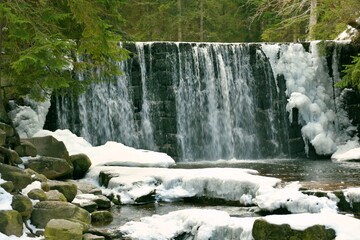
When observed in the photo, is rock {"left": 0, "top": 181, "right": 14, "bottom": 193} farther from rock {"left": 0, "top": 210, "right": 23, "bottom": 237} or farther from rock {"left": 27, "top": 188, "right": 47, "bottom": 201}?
rock {"left": 0, "top": 210, "right": 23, "bottom": 237}

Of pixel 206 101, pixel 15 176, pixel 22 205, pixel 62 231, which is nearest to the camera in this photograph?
pixel 62 231

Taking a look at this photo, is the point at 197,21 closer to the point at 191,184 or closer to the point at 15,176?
Result: the point at 191,184

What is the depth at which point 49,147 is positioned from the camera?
13.3 metres

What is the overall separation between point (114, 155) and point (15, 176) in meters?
5.57

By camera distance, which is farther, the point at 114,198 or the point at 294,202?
the point at 114,198

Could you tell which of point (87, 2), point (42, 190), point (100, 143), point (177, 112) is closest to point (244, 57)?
point (177, 112)

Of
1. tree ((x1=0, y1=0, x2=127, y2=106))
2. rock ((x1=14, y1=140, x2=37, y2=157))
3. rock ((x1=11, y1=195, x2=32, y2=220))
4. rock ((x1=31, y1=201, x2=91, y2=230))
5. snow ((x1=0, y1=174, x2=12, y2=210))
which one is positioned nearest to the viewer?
snow ((x1=0, y1=174, x2=12, y2=210))

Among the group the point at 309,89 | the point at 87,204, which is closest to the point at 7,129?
the point at 87,204

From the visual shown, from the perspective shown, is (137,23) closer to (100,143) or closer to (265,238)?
(100,143)

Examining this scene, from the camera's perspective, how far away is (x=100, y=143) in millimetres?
19406

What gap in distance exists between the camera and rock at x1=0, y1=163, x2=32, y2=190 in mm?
9859

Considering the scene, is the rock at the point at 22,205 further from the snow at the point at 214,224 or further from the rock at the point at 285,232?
the rock at the point at 285,232

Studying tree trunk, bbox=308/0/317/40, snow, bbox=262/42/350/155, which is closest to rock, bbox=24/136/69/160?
snow, bbox=262/42/350/155

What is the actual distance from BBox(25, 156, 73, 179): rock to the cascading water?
6.30 metres
